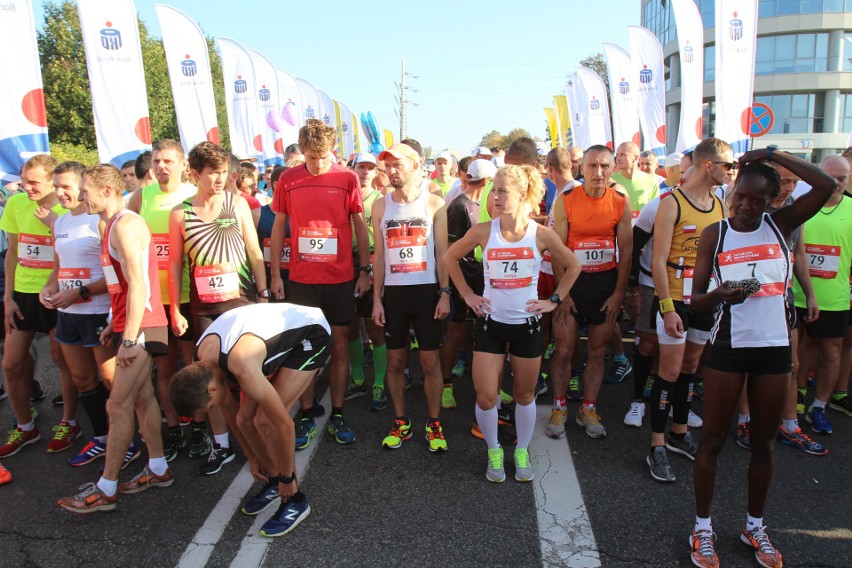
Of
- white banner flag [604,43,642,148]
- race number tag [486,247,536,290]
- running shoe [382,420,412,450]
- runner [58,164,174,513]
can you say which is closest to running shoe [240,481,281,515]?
runner [58,164,174,513]

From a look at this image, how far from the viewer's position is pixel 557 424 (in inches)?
170

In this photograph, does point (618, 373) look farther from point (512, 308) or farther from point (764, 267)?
point (764, 267)

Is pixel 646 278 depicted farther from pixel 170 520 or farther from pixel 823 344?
pixel 170 520

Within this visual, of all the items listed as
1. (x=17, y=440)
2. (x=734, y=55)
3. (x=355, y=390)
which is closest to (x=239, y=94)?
(x=734, y=55)

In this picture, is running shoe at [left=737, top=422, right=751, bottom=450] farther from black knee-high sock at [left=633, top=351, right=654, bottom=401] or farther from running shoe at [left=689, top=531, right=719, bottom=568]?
running shoe at [left=689, top=531, right=719, bottom=568]

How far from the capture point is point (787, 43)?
3844 cm

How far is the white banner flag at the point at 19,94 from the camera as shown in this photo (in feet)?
21.4

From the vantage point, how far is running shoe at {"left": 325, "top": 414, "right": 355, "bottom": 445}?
4197 millimetres

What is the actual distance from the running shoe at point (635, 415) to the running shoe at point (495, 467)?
4.22ft

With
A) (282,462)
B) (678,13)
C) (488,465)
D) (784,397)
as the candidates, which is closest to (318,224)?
(282,462)

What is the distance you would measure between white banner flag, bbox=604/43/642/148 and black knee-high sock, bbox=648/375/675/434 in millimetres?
12144

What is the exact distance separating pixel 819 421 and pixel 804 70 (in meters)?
43.5

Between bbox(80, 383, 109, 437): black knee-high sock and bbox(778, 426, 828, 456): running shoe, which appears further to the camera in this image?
bbox(80, 383, 109, 437): black knee-high sock

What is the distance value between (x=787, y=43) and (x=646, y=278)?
44.0m
